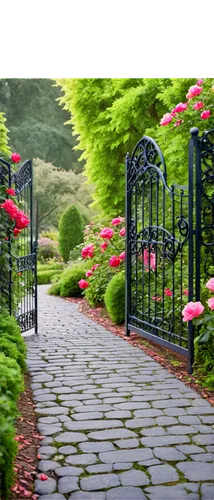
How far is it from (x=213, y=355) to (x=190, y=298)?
1.83 ft

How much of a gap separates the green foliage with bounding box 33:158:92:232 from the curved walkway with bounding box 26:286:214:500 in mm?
17503

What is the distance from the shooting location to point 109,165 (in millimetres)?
11953

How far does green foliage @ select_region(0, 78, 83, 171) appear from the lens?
2530cm

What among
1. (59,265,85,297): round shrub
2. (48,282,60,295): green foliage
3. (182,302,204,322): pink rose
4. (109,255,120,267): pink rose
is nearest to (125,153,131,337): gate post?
(109,255,120,267): pink rose

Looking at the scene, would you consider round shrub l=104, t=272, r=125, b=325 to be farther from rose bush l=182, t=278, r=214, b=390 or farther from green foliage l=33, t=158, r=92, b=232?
green foliage l=33, t=158, r=92, b=232

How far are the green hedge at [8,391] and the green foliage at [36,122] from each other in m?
20.9

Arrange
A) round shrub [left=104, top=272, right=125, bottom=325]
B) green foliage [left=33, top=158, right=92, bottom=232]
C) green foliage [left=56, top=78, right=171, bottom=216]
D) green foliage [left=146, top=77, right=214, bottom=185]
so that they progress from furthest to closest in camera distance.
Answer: green foliage [left=33, top=158, right=92, bottom=232], green foliage [left=56, top=78, right=171, bottom=216], round shrub [left=104, top=272, right=125, bottom=325], green foliage [left=146, top=77, right=214, bottom=185]

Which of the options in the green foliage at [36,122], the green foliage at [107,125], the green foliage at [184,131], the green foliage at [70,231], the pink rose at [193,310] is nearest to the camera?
the pink rose at [193,310]

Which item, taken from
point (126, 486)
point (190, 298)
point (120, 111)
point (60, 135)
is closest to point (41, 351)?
point (190, 298)

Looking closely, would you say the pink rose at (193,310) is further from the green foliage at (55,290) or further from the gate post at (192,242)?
the green foliage at (55,290)

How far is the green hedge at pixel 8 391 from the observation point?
244cm

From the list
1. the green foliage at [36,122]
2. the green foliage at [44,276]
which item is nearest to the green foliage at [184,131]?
the green foliage at [44,276]

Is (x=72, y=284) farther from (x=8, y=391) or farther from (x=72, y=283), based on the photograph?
(x=8, y=391)
